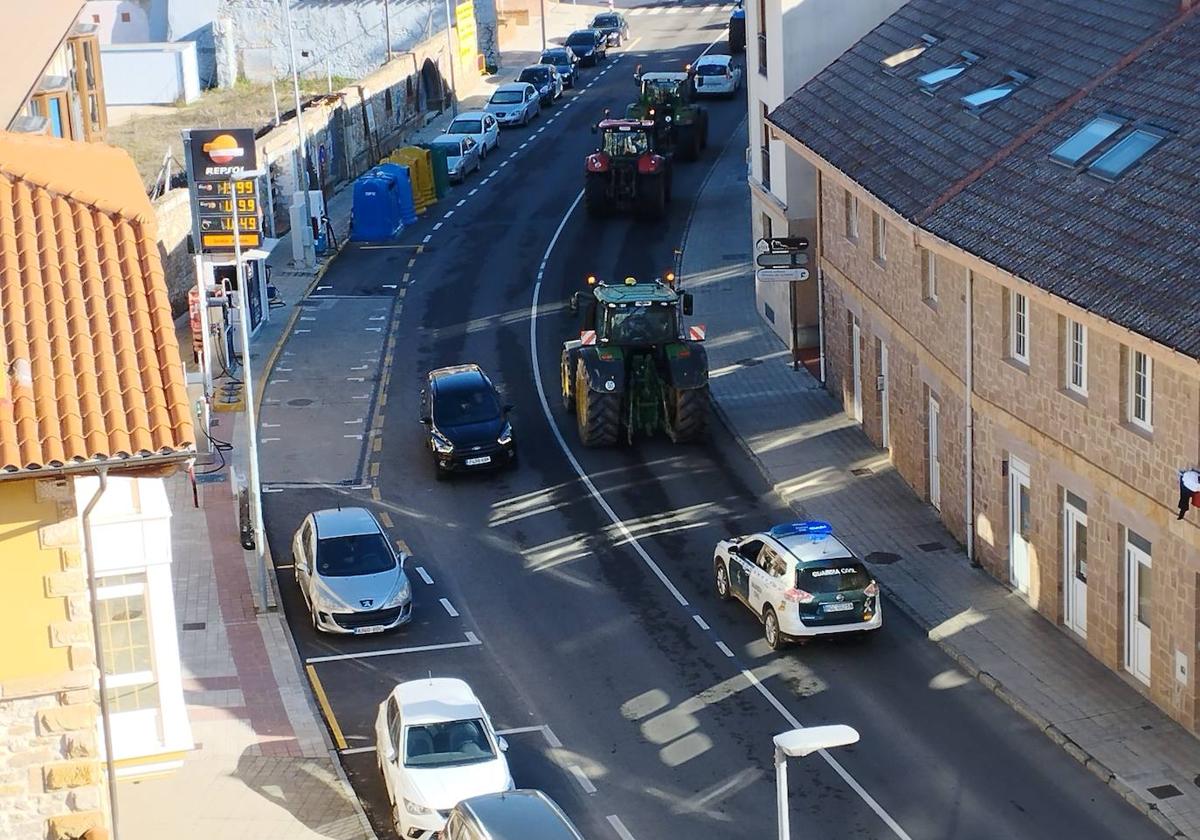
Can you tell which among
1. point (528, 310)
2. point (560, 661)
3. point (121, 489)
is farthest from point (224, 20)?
point (121, 489)

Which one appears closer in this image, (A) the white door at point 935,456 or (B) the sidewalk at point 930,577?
(B) the sidewalk at point 930,577

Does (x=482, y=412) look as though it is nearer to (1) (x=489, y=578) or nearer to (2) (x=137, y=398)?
(1) (x=489, y=578)

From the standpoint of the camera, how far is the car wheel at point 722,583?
104 feet

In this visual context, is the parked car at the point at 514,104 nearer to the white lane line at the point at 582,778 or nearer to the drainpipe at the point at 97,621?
the white lane line at the point at 582,778

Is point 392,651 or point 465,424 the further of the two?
point 465,424

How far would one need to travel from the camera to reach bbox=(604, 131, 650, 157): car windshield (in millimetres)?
59469

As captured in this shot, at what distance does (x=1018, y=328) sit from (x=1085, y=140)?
3131 millimetres

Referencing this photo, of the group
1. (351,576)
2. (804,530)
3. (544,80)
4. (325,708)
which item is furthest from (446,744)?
(544,80)

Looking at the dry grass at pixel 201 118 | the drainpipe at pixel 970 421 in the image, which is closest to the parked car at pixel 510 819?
the drainpipe at pixel 970 421

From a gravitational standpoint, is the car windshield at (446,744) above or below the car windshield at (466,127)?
below

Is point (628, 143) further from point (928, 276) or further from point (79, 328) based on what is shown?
point (79, 328)

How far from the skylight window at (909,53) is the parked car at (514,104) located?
112 ft

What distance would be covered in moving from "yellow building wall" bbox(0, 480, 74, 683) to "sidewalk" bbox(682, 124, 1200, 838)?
45.2 feet

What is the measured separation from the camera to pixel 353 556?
31.9m
